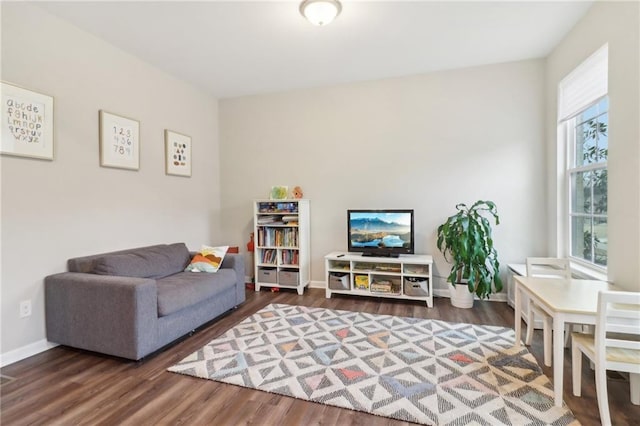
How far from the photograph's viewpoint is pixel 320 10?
2.44 metres

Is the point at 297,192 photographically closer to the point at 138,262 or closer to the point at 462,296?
the point at 138,262

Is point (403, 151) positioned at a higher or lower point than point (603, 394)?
higher

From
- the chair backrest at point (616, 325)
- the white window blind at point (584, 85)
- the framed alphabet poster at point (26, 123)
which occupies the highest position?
the white window blind at point (584, 85)

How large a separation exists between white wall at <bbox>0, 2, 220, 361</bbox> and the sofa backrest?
6.4 inches

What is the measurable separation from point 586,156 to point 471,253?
1384mm

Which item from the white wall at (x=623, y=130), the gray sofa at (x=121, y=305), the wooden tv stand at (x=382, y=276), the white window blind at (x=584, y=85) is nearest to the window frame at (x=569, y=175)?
the white window blind at (x=584, y=85)

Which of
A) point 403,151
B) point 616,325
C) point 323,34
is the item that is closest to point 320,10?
point 323,34

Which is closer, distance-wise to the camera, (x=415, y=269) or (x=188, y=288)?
(x=188, y=288)

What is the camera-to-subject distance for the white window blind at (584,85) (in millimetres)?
2469

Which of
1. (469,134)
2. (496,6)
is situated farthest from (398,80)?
(496,6)

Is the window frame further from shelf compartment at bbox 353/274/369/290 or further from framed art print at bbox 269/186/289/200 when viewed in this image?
framed art print at bbox 269/186/289/200

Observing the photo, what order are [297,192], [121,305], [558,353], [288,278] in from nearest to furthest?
[558,353] < [121,305] < [288,278] < [297,192]

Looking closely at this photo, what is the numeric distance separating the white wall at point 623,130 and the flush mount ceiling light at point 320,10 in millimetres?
2029

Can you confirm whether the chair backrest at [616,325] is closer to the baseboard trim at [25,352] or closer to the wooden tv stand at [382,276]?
the wooden tv stand at [382,276]
